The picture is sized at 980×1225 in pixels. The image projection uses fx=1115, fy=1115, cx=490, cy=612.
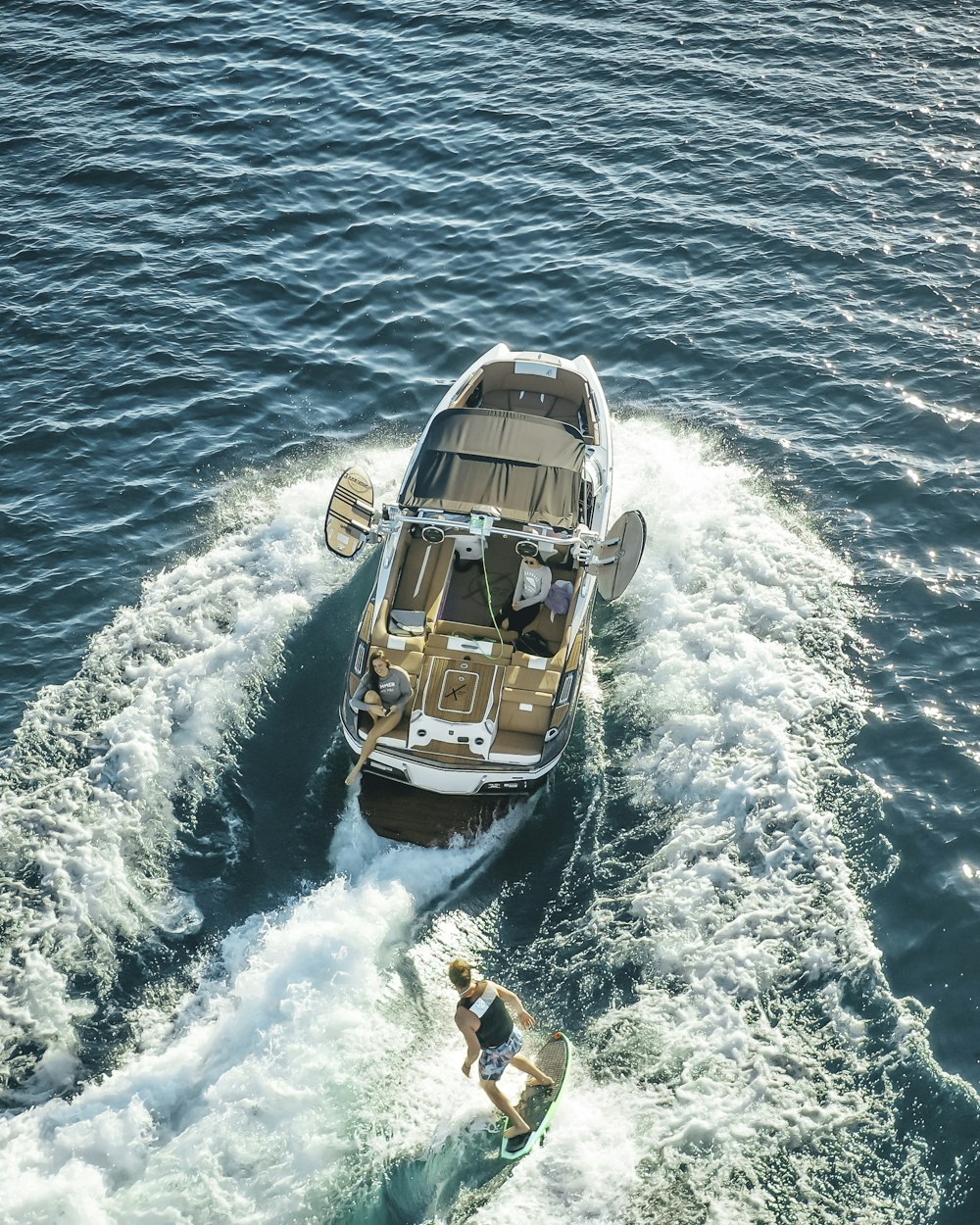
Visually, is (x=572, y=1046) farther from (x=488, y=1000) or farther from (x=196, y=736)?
(x=196, y=736)

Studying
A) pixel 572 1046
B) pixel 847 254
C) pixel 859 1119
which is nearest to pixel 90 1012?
pixel 572 1046

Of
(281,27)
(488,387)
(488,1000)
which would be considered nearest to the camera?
(488,1000)

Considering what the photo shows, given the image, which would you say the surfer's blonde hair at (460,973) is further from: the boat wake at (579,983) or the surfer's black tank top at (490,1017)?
the boat wake at (579,983)

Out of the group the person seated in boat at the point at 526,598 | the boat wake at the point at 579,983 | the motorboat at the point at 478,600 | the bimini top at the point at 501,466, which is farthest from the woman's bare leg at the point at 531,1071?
the bimini top at the point at 501,466

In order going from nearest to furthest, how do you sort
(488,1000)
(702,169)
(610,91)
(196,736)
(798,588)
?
1. (488,1000)
2. (196,736)
3. (798,588)
4. (702,169)
5. (610,91)

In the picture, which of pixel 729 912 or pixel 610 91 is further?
pixel 610 91

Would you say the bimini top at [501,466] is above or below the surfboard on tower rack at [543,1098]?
above
